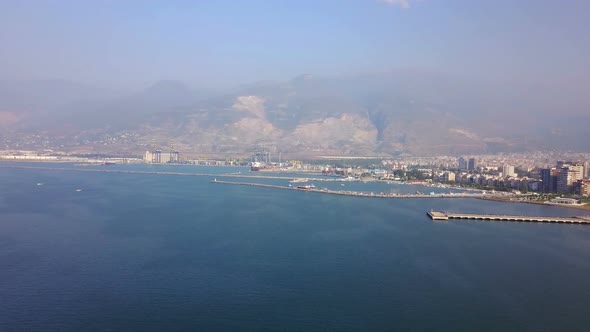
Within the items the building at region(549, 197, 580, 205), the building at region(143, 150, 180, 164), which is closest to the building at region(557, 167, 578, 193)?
the building at region(549, 197, 580, 205)

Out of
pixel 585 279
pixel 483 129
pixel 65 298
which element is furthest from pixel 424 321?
pixel 483 129

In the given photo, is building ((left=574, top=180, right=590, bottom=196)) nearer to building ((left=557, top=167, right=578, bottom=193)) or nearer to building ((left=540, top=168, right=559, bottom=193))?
building ((left=557, top=167, right=578, bottom=193))

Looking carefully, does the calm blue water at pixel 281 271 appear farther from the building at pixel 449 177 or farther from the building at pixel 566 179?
the building at pixel 449 177

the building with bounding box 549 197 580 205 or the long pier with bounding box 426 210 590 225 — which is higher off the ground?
the building with bounding box 549 197 580 205

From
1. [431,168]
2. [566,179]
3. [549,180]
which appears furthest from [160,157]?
[566,179]

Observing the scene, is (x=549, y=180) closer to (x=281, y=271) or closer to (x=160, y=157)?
(x=281, y=271)

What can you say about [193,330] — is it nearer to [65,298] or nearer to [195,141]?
[65,298]

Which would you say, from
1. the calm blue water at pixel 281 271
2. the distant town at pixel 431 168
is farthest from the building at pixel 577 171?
the calm blue water at pixel 281 271

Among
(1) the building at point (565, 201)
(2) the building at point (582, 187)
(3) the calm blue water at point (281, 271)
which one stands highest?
(2) the building at point (582, 187)
